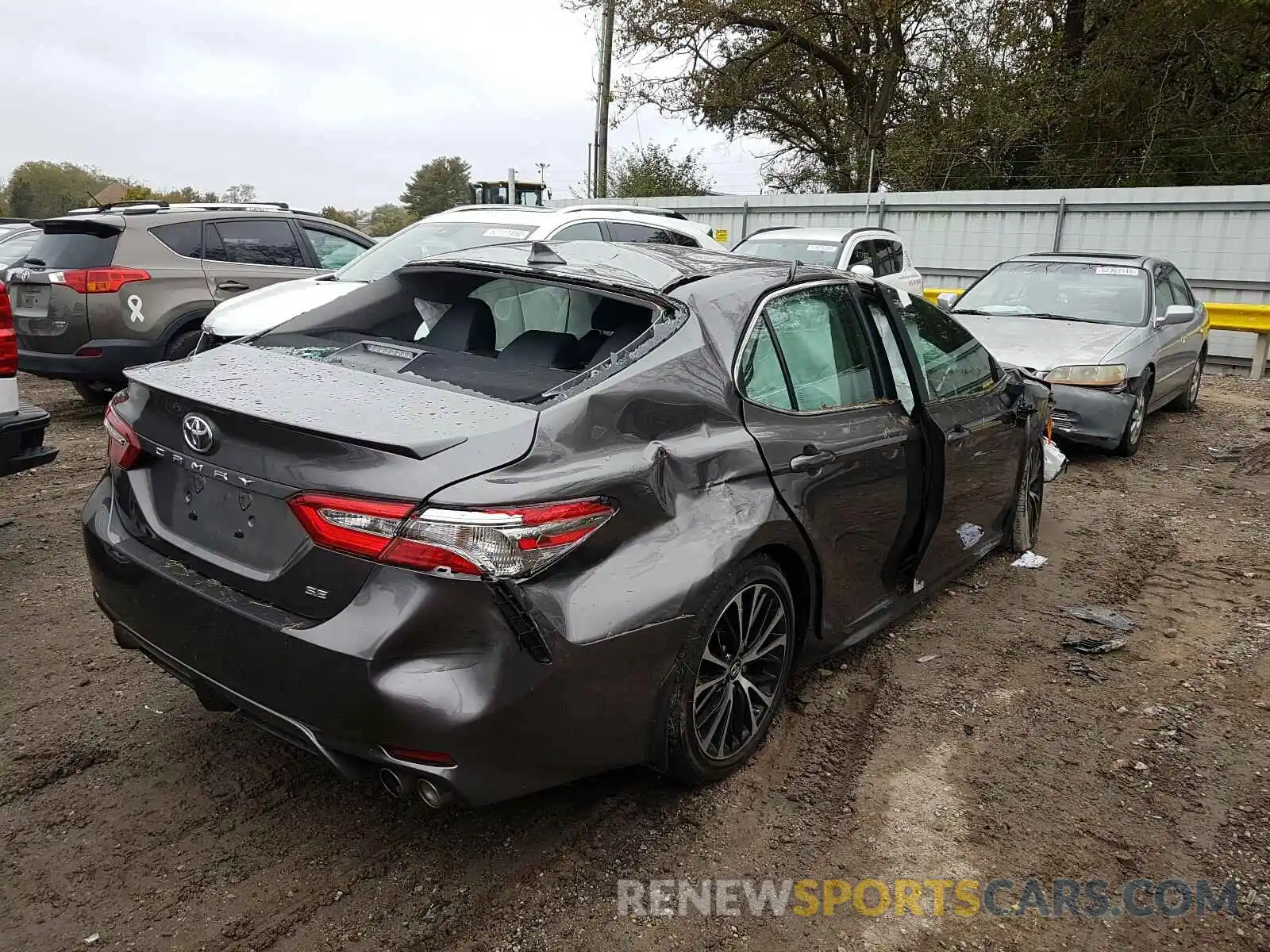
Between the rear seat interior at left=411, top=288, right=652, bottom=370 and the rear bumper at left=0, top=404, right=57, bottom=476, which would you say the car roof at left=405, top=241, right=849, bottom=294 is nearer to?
the rear seat interior at left=411, top=288, right=652, bottom=370

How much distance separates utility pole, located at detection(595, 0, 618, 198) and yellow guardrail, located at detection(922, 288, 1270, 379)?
12.3m

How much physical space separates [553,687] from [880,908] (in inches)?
43.3

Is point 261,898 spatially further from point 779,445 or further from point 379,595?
point 779,445

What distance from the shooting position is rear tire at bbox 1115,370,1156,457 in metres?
Answer: 7.69

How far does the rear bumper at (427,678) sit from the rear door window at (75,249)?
624 centimetres

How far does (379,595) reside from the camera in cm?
220

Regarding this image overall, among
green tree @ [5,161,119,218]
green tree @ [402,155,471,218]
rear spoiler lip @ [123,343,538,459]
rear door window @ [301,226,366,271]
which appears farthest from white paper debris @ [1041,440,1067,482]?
green tree @ [402,155,471,218]

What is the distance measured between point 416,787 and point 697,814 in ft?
3.19

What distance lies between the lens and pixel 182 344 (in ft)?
26.5

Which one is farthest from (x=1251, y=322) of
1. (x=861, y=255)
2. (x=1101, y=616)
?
(x=1101, y=616)

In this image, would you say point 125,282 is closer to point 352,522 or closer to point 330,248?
point 330,248

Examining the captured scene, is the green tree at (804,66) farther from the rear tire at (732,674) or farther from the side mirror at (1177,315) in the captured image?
the rear tire at (732,674)

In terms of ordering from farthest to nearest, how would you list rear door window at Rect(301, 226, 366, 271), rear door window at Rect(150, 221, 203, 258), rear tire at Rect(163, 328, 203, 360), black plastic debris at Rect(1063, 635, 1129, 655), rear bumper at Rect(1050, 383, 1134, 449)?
rear door window at Rect(301, 226, 366, 271) < rear door window at Rect(150, 221, 203, 258) < rear tire at Rect(163, 328, 203, 360) < rear bumper at Rect(1050, 383, 1134, 449) < black plastic debris at Rect(1063, 635, 1129, 655)

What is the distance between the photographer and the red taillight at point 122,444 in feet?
9.13
